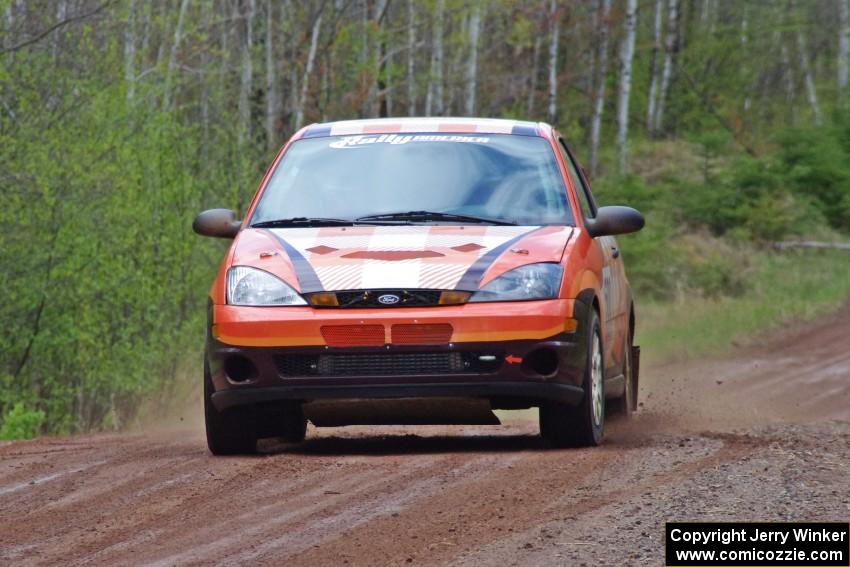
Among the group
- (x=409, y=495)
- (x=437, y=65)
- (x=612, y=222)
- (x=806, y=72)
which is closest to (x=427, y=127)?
(x=612, y=222)

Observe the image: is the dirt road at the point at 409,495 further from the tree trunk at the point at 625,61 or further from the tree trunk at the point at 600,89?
the tree trunk at the point at 600,89

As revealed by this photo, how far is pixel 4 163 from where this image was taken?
17125 mm

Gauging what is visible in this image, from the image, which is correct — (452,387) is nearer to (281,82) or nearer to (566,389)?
(566,389)

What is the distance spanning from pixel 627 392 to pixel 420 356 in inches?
117

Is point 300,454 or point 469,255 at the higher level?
point 469,255

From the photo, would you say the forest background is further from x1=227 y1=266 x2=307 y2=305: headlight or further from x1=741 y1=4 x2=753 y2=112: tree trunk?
x1=227 y1=266 x2=307 y2=305: headlight

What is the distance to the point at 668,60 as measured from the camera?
45719 mm

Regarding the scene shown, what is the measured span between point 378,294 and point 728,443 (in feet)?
6.37

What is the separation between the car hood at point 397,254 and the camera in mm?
7582

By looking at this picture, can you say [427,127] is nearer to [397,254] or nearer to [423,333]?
[397,254]

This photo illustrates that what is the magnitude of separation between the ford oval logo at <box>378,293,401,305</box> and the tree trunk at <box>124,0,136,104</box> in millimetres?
13447

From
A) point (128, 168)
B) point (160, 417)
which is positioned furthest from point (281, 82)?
point (160, 417)

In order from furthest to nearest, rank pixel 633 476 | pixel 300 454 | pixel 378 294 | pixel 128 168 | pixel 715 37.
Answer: pixel 715 37
pixel 128 168
pixel 300 454
pixel 378 294
pixel 633 476

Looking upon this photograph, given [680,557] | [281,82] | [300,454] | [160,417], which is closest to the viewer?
[680,557]
